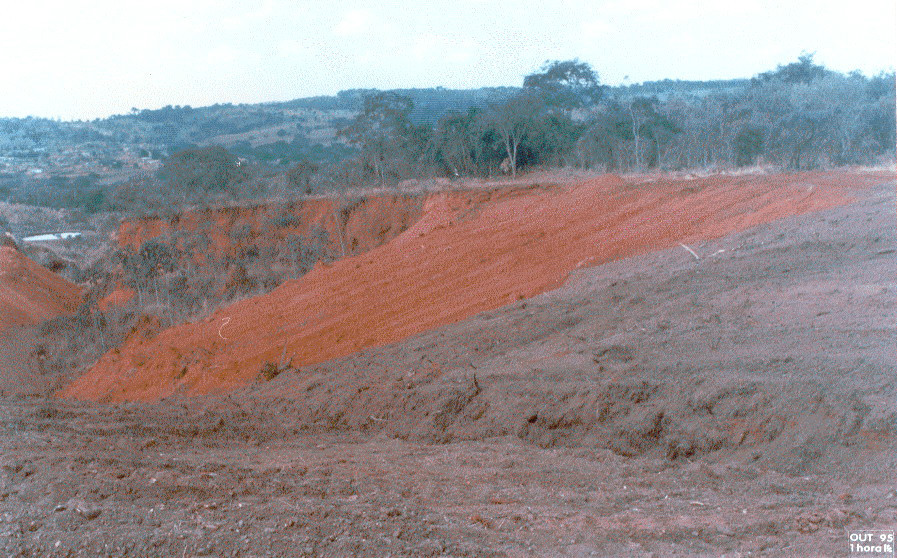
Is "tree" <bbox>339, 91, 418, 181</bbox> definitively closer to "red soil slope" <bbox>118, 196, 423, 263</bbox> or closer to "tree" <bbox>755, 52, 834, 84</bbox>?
"red soil slope" <bbox>118, 196, 423, 263</bbox>

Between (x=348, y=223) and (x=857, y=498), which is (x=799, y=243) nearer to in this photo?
(x=857, y=498)

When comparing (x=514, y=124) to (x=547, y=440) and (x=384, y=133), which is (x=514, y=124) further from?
(x=547, y=440)

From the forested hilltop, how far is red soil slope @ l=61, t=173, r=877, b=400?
18.6 ft

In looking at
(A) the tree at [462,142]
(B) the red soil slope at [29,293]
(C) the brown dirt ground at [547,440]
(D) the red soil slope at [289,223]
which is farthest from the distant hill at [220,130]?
(C) the brown dirt ground at [547,440]

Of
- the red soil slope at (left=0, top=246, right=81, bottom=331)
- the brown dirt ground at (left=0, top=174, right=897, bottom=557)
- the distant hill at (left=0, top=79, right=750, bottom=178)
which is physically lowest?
the red soil slope at (left=0, top=246, right=81, bottom=331)

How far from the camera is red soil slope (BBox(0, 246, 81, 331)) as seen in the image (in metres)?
17.5

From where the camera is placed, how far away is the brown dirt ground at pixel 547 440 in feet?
11.0

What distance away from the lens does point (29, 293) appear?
19641mm

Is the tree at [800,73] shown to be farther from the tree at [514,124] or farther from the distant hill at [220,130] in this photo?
the tree at [514,124]

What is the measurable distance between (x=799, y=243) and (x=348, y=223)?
51.6 ft

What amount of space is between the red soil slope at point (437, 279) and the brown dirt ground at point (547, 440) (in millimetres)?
1384

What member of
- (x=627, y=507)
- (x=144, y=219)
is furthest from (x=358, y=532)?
(x=144, y=219)

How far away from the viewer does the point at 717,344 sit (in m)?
6.11

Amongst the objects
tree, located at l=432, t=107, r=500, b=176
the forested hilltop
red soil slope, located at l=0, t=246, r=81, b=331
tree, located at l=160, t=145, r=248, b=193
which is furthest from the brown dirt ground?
tree, located at l=160, t=145, r=248, b=193
